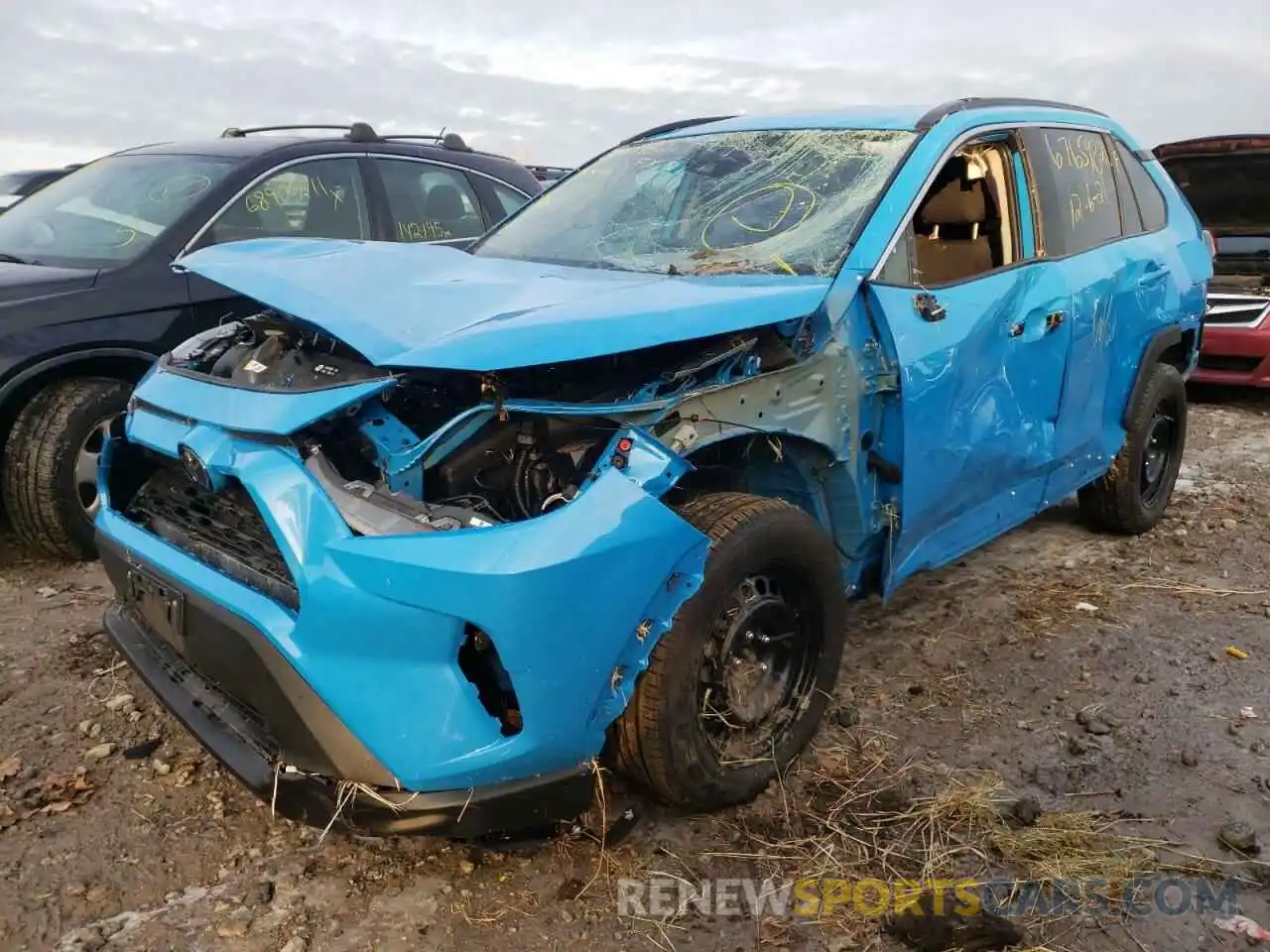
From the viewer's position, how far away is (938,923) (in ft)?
7.65

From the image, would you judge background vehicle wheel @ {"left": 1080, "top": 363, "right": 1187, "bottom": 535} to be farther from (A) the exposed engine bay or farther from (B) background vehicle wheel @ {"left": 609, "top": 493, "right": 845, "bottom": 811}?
(A) the exposed engine bay

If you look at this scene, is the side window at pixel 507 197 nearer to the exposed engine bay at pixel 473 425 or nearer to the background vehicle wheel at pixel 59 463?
the background vehicle wheel at pixel 59 463

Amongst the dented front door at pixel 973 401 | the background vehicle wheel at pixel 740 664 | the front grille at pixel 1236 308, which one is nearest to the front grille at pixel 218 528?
the background vehicle wheel at pixel 740 664

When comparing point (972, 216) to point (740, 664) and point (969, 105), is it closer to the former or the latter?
point (969, 105)

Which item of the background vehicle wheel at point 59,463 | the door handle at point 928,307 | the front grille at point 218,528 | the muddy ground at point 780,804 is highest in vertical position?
the door handle at point 928,307

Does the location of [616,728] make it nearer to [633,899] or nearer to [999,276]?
[633,899]

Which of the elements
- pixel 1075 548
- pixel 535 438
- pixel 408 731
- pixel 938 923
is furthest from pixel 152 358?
pixel 1075 548

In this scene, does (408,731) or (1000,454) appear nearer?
(408,731)

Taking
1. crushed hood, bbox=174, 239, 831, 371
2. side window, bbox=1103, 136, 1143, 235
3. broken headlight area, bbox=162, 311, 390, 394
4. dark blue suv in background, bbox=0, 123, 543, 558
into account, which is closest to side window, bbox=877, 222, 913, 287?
crushed hood, bbox=174, 239, 831, 371

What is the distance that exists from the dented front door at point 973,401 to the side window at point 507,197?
130 inches

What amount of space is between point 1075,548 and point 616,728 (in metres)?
3.24

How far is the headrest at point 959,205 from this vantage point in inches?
147

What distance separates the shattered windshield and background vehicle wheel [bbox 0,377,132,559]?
1850mm

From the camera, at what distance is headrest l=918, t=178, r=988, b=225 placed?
12.2ft
